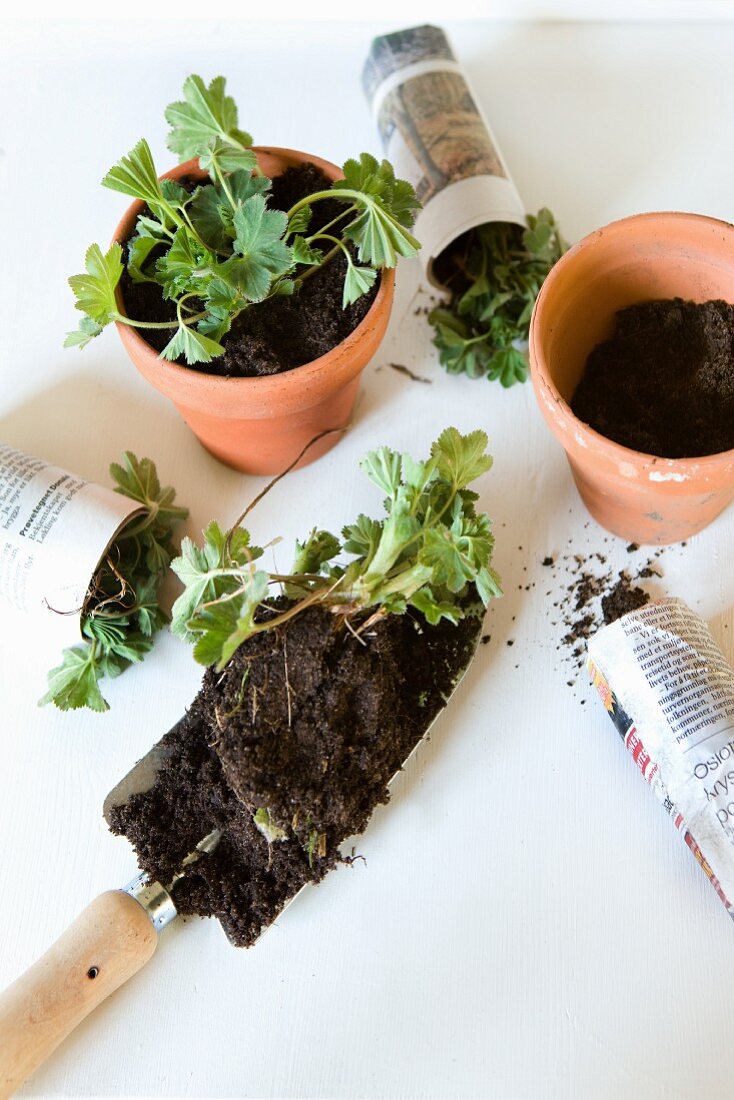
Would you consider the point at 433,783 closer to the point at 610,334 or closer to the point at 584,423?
the point at 584,423

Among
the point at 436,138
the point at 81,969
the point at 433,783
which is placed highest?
the point at 436,138

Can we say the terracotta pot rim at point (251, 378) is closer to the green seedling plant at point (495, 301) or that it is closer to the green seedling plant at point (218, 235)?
the green seedling plant at point (218, 235)

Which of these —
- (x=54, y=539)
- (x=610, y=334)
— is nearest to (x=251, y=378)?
(x=54, y=539)

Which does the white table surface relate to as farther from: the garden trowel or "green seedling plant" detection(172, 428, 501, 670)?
"green seedling plant" detection(172, 428, 501, 670)

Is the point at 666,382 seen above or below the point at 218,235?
below

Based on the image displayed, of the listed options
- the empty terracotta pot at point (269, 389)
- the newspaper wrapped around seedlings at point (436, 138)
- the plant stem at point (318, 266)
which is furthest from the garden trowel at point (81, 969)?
the newspaper wrapped around seedlings at point (436, 138)

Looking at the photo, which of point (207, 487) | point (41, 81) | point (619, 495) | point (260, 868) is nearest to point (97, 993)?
point (260, 868)
